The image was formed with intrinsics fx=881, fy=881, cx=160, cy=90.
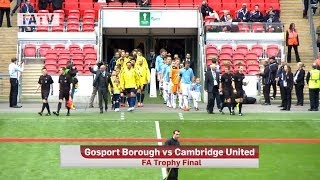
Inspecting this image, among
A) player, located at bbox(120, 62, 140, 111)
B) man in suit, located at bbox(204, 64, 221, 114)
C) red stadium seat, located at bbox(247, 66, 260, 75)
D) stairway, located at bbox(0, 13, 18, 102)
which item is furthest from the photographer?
red stadium seat, located at bbox(247, 66, 260, 75)

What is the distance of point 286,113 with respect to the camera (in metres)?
29.5

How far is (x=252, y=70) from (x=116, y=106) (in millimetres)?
6911

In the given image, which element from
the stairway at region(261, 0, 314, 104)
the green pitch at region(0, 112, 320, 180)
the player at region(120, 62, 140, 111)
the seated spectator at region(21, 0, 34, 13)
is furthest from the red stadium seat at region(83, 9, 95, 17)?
the green pitch at region(0, 112, 320, 180)

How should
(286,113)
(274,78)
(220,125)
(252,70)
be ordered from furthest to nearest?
1. (252,70)
2. (274,78)
3. (286,113)
4. (220,125)

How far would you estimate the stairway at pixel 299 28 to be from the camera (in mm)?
35812

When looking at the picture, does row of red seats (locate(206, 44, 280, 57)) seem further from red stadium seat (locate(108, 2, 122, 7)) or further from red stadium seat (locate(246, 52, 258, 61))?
red stadium seat (locate(108, 2, 122, 7))

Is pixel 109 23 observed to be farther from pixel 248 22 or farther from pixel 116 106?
pixel 116 106

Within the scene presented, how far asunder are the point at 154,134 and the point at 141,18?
13.2m

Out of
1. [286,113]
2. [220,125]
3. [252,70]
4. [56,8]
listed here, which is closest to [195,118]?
[220,125]

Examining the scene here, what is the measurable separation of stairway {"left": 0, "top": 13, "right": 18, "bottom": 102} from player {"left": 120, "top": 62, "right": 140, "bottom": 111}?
550 centimetres

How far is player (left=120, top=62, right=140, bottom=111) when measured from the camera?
2970 cm

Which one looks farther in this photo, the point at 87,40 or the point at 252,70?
the point at 87,40

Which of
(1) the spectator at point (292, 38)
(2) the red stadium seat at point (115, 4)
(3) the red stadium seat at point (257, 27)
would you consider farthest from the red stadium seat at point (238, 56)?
(2) the red stadium seat at point (115, 4)

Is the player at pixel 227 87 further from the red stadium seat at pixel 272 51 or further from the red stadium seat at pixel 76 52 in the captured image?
the red stadium seat at pixel 76 52
